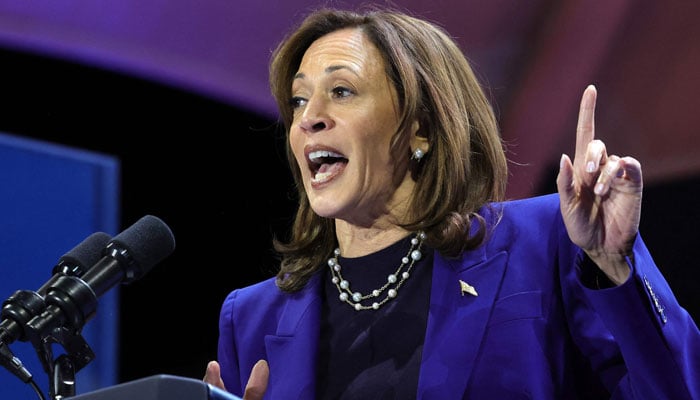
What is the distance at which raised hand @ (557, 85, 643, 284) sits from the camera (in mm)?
1500

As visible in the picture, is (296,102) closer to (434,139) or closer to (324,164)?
(324,164)

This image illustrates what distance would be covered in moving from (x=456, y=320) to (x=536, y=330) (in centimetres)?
15

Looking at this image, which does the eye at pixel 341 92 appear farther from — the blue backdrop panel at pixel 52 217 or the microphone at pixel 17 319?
the blue backdrop panel at pixel 52 217

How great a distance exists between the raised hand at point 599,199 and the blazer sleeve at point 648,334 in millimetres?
38

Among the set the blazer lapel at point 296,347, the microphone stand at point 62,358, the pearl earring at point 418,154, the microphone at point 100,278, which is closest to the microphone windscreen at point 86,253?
the microphone at point 100,278

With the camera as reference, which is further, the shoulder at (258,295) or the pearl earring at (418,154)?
the shoulder at (258,295)

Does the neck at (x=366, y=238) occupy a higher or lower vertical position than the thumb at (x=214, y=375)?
higher

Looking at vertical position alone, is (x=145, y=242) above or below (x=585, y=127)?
below

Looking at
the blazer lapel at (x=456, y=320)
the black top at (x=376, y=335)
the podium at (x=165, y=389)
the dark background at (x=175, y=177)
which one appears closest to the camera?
the podium at (x=165, y=389)

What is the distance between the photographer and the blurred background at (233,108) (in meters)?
2.42

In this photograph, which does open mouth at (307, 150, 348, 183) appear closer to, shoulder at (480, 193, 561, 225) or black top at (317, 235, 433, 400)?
black top at (317, 235, 433, 400)

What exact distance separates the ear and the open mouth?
161 mm

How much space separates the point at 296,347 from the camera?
2.01 m

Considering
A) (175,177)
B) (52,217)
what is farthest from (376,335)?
(52,217)
